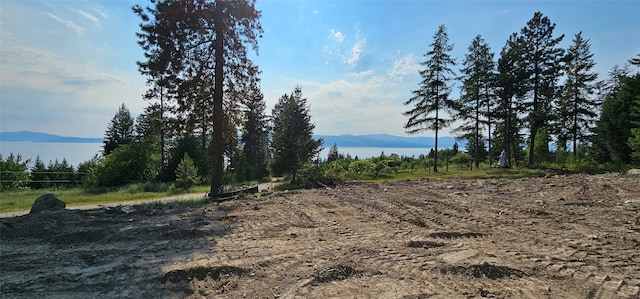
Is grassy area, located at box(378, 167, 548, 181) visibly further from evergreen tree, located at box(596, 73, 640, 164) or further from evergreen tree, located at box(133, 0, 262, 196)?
evergreen tree, located at box(133, 0, 262, 196)

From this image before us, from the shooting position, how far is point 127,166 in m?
22.8

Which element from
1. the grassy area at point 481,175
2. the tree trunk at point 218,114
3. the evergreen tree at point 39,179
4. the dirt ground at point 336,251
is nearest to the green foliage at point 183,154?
the evergreen tree at point 39,179

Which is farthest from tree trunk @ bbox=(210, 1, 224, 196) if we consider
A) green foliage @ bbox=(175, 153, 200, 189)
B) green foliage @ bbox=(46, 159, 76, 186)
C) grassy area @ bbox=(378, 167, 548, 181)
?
green foliage @ bbox=(46, 159, 76, 186)

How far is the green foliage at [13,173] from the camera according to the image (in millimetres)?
18656

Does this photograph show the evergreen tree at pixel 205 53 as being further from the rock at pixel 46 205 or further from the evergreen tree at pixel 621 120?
the evergreen tree at pixel 621 120

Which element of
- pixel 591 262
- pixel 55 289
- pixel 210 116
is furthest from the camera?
pixel 210 116

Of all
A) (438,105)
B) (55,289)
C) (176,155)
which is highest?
(438,105)

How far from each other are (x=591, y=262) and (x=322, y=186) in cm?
1189

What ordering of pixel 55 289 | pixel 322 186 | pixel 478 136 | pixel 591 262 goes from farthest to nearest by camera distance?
pixel 478 136 → pixel 322 186 → pixel 591 262 → pixel 55 289

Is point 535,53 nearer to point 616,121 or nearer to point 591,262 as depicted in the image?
point 616,121

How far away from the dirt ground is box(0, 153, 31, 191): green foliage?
1431 cm

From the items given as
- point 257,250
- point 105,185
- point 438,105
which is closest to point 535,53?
point 438,105

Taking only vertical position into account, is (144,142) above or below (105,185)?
above

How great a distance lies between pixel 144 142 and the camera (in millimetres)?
24922
